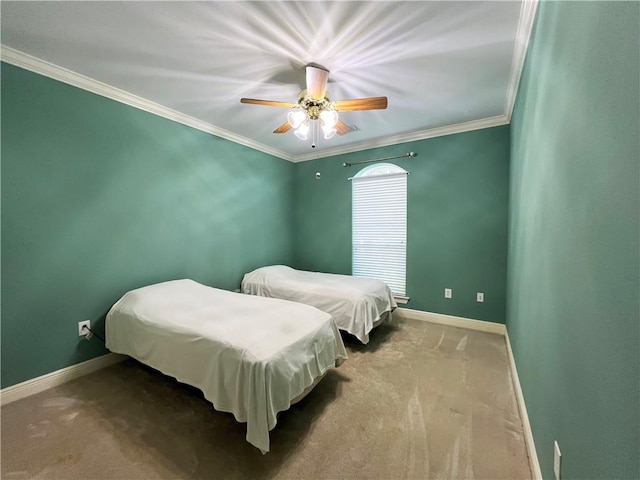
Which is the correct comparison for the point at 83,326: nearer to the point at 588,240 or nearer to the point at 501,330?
the point at 588,240

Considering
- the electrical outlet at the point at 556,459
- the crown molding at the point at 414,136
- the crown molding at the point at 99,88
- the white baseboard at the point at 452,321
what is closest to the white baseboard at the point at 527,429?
the electrical outlet at the point at 556,459

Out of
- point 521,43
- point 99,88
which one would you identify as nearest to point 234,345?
point 99,88

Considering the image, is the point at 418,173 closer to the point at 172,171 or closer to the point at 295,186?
the point at 295,186

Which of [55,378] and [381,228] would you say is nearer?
[55,378]

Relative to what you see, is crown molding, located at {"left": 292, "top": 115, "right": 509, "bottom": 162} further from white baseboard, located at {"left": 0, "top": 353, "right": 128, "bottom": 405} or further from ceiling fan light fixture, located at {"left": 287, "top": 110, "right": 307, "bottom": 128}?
white baseboard, located at {"left": 0, "top": 353, "right": 128, "bottom": 405}

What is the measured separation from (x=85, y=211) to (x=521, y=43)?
3634 millimetres

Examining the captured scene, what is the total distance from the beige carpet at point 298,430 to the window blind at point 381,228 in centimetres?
159

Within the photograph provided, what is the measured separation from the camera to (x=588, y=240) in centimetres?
71

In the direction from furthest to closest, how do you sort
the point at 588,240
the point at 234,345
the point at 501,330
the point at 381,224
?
the point at 381,224
the point at 501,330
the point at 234,345
the point at 588,240

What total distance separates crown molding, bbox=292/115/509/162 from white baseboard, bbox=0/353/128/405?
3692 mm

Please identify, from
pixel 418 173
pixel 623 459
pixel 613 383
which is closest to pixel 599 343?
pixel 613 383

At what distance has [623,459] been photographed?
0.53m

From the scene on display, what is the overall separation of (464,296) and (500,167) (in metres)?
1.61

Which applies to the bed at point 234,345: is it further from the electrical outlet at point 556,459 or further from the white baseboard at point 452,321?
the white baseboard at point 452,321
